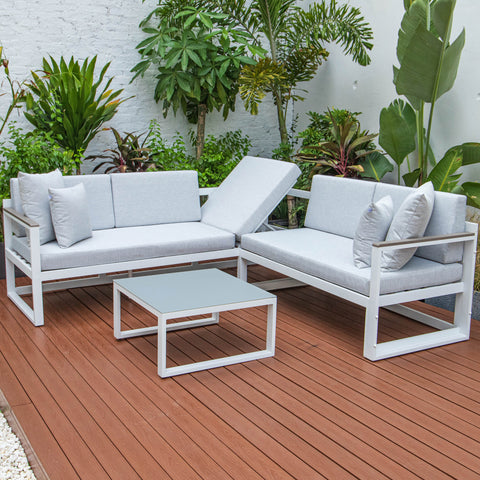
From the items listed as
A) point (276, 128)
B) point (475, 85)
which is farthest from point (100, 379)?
point (276, 128)

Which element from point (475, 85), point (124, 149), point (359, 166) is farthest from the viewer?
point (124, 149)

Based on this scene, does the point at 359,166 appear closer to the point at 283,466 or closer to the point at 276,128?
the point at 276,128

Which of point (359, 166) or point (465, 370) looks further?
point (359, 166)

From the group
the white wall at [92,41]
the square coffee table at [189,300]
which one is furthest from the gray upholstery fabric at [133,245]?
the white wall at [92,41]

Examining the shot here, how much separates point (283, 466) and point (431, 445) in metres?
0.68

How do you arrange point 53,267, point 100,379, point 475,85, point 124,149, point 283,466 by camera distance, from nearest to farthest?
point 283,466, point 100,379, point 53,267, point 475,85, point 124,149

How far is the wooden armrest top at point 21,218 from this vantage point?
397 cm

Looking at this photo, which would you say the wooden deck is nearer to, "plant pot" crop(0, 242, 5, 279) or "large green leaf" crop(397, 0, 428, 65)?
"plant pot" crop(0, 242, 5, 279)

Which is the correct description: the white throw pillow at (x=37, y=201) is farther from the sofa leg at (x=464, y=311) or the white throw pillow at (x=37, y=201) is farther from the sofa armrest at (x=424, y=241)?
the sofa leg at (x=464, y=311)

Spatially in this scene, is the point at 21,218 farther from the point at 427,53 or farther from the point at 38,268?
the point at 427,53

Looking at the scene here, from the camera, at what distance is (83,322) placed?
13.7 feet

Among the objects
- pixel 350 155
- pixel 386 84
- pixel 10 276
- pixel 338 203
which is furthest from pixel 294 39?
pixel 10 276

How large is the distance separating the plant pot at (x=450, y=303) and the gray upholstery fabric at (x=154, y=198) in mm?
2052

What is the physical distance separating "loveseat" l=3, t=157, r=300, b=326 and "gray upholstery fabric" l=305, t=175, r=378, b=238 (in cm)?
27
